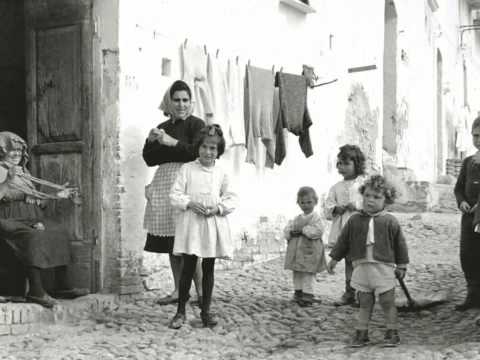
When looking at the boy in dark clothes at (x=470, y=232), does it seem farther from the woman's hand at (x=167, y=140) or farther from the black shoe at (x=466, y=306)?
the woman's hand at (x=167, y=140)

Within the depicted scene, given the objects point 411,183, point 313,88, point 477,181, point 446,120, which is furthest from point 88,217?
point 446,120

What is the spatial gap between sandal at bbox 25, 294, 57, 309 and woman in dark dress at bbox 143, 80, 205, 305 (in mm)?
809

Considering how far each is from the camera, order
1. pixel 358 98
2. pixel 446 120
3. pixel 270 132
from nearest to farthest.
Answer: pixel 270 132
pixel 358 98
pixel 446 120

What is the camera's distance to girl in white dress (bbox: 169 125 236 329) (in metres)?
4.99

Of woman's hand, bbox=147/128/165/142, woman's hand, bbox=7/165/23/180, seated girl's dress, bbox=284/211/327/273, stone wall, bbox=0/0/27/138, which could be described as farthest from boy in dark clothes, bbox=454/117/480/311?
stone wall, bbox=0/0/27/138

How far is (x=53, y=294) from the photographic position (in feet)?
18.9

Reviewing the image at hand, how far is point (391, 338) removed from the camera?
15.1ft

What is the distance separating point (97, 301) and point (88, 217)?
0.68 metres

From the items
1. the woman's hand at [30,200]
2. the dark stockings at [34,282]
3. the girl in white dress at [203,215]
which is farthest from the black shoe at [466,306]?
the woman's hand at [30,200]

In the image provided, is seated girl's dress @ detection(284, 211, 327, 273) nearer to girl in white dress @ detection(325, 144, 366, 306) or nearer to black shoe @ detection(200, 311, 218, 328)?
girl in white dress @ detection(325, 144, 366, 306)

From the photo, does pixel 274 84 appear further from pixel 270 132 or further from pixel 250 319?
pixel 250 319

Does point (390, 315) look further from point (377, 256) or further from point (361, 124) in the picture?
point (361, 124)

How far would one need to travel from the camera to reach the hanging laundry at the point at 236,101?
23.6 ft

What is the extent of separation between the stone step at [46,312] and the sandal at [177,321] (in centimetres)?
80
